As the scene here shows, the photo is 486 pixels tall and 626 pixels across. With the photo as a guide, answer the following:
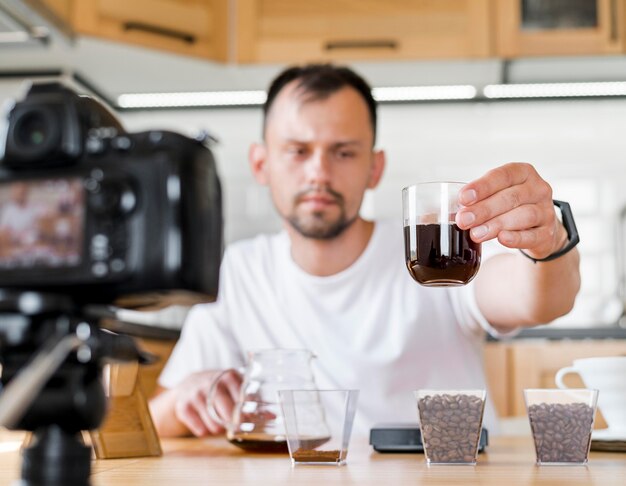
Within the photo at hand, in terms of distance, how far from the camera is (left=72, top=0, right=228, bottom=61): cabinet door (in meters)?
2.47

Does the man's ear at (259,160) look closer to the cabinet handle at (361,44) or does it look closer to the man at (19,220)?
the cabinet handle at (361,44)

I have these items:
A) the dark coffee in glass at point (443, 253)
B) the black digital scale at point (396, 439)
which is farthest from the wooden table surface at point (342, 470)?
the dark coffee in glass at point (443, 253)

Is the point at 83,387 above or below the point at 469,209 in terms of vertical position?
below

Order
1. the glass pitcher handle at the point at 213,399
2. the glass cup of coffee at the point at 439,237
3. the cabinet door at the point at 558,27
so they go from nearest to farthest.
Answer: the glass cup of coffee at the point at 439,237 < the glass pitcher handle at the point at 213,399 < the cabinet door at the point at 558,27

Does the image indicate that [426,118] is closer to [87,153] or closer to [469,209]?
[469,209]

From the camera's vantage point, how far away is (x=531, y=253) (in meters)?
1.14

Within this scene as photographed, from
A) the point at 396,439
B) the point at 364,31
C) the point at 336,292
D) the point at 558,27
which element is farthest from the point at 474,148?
the point at 396,439

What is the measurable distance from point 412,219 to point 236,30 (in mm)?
1865

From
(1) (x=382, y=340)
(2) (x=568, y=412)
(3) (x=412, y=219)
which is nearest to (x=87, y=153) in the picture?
(3) (x=412, y=219)

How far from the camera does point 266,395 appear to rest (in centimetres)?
110

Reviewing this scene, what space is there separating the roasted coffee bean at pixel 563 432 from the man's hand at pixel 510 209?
201 mm

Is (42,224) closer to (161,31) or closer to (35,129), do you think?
(35,129)

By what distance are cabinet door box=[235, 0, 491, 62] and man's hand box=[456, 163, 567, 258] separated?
1.64 m

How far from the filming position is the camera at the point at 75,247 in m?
0.58
